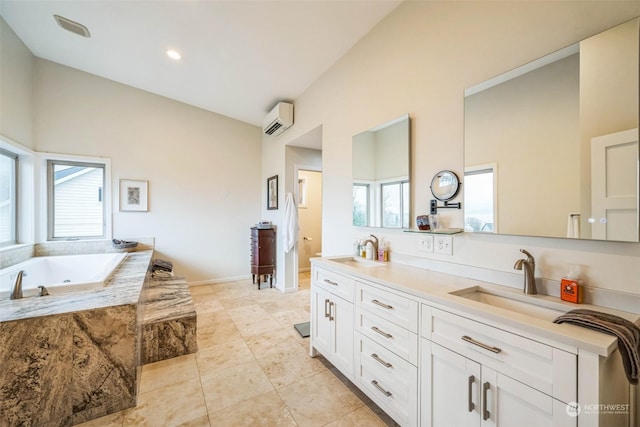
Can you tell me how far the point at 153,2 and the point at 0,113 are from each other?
6.78ft

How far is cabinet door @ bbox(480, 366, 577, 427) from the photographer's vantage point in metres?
0.86

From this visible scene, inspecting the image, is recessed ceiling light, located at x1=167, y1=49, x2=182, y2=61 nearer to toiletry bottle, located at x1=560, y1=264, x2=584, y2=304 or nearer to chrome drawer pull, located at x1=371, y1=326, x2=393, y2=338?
chrome drawer pull, located at x1=371, y1=326, x2=393, y2=338

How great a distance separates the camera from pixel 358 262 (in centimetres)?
229

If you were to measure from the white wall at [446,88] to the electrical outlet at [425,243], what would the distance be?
0.05 metres

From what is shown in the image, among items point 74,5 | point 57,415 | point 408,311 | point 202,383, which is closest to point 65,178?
point 74,5

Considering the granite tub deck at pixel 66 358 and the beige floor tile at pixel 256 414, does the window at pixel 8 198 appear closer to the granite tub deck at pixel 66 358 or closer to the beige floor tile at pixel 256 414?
the granite tub deck at pixel 66 358

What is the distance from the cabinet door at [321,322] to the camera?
204 cm

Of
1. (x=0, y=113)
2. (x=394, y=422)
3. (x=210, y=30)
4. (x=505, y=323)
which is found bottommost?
(x=394, y=422)

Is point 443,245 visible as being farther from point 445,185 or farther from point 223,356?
point 223,356

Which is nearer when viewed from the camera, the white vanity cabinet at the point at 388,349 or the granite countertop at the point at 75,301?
the white vanity cabinet at the point at 388,349

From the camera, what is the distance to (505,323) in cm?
98

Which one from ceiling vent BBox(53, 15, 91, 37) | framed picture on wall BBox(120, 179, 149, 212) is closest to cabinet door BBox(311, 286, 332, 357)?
framed picture on wall BBox(120, 179, 149, 212)

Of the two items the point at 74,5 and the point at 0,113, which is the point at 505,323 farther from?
the point at 0,113

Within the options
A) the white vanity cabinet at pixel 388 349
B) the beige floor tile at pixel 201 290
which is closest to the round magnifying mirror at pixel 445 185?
the white vanity cabinet at pixel 388 349
